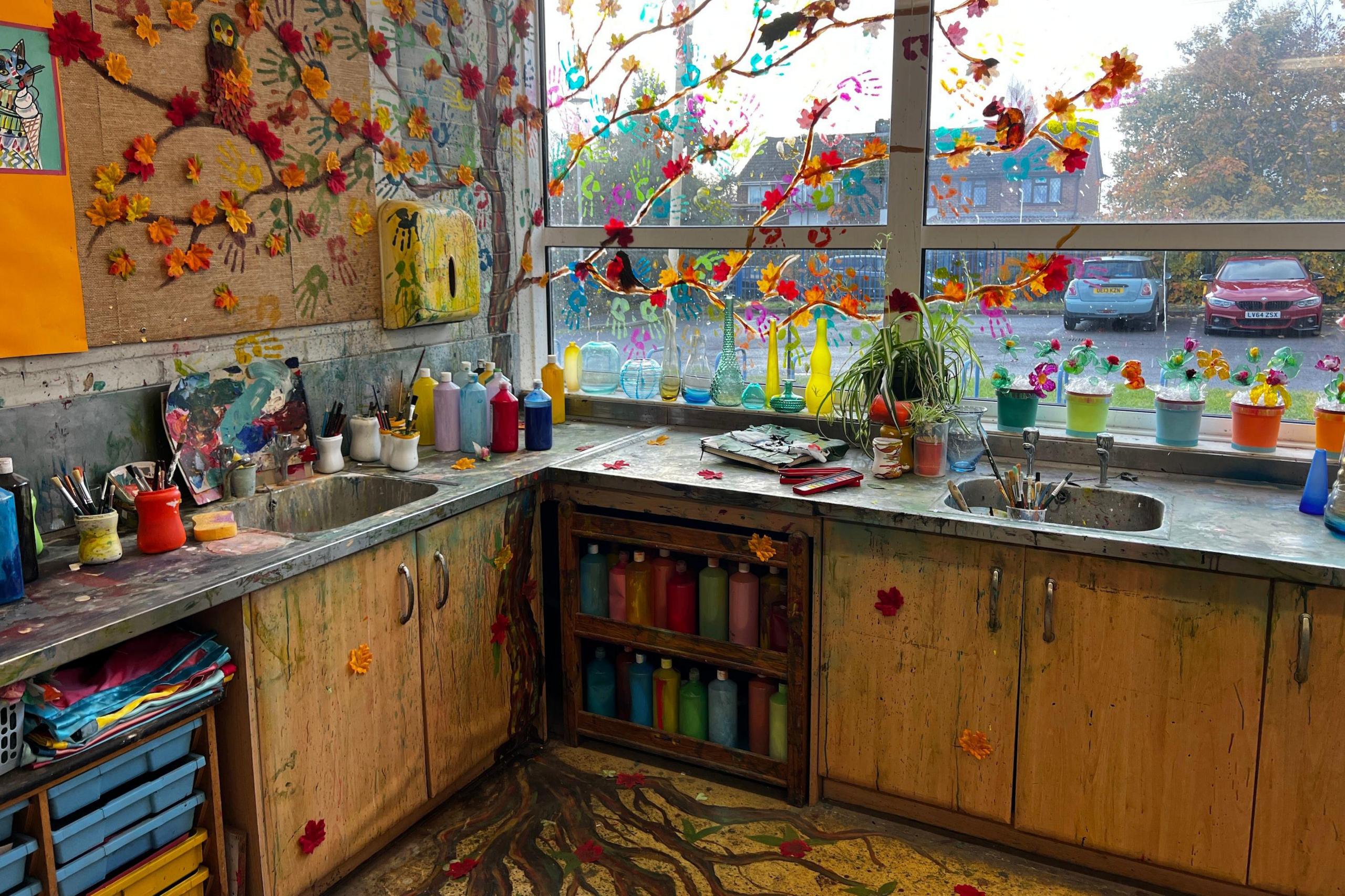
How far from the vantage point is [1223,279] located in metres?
2.69

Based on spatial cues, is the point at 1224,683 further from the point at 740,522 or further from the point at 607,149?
the point at 607,149

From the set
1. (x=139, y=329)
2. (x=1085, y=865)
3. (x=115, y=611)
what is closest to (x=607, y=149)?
(x=139, y=329)

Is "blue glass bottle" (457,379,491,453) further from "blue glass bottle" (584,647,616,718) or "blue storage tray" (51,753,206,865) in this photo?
"blue storage tray" (51,753,206,865)

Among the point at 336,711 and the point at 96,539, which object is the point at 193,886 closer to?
the point at 336,711

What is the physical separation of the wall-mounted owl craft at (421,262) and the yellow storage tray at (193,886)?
5.12ft

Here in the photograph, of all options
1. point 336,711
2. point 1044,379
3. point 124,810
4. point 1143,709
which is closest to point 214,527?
point 336,711

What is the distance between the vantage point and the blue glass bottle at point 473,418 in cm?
300

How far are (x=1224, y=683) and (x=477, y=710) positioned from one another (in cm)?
178

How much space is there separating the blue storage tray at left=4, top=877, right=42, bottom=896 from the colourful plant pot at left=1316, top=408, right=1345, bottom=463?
2.84 meters

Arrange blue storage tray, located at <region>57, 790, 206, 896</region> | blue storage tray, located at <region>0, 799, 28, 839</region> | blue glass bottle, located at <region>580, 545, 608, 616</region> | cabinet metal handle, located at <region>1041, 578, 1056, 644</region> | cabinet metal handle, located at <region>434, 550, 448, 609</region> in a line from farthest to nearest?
1. blue glass bottle, located at <region>580, 545, 608, 616</region>
2. cabinet metal handle, located at <region>434, 550, 448, 609</region>
3. cabinet metal handle, located at <region>1041, 578, 1056, 644</region>
4. blue storage tray, located at <region>57, 790, 206, 896</region>
5. blue storage tray, located at <region>0, 799, 28, 839</region>

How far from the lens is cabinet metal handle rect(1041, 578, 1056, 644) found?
226 centimetres

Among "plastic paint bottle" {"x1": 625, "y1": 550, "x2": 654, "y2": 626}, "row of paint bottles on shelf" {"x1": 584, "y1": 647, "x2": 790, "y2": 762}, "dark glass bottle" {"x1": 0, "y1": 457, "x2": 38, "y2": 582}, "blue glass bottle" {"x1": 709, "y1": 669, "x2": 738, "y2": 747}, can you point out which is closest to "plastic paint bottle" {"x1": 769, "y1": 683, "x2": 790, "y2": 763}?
"row of paint bottles on shelf" {"x1": 584, "y1": 647, "x2": 790, "y2": 762}

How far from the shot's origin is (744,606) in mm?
2703

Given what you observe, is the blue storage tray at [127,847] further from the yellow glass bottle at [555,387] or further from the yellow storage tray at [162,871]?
the yellow glass bottle at [555,387]
